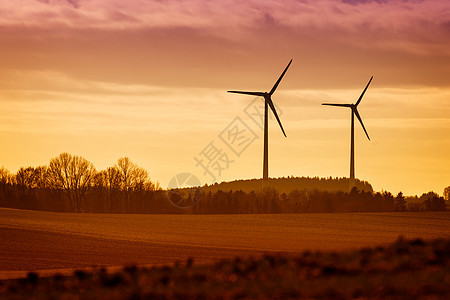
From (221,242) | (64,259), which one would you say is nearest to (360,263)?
(64,259)

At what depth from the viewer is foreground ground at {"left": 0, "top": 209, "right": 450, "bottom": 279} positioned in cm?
3319

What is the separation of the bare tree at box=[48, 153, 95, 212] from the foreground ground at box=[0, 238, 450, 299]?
72460mm

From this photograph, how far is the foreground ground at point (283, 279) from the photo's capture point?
13.7 m

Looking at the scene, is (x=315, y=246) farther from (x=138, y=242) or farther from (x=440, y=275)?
(x=440, y=275)

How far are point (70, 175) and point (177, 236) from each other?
4743cm

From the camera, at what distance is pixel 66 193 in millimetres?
89312

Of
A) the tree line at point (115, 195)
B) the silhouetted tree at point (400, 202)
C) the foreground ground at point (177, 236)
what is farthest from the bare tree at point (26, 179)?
the silhouetted tree at point (400, 202)

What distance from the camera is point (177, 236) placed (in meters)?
47.2

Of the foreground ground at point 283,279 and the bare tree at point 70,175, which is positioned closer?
the foreground ground at point 283,279

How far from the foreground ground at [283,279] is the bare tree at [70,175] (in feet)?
238

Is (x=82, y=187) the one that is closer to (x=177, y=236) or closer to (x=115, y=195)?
(x=115, y=195)

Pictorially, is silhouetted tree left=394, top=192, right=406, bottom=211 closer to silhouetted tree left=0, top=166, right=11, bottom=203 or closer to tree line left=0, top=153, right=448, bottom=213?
tree line left=0, top=153, right=448, bottom=213

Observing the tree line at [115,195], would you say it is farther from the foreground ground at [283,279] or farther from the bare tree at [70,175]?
the foreground ground at [283,279]

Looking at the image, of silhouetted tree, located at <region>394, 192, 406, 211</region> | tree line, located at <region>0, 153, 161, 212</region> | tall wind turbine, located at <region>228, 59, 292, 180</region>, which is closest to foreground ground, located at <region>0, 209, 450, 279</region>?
tall wind turbine, located at <region>228, 59, 292, 180</region>
